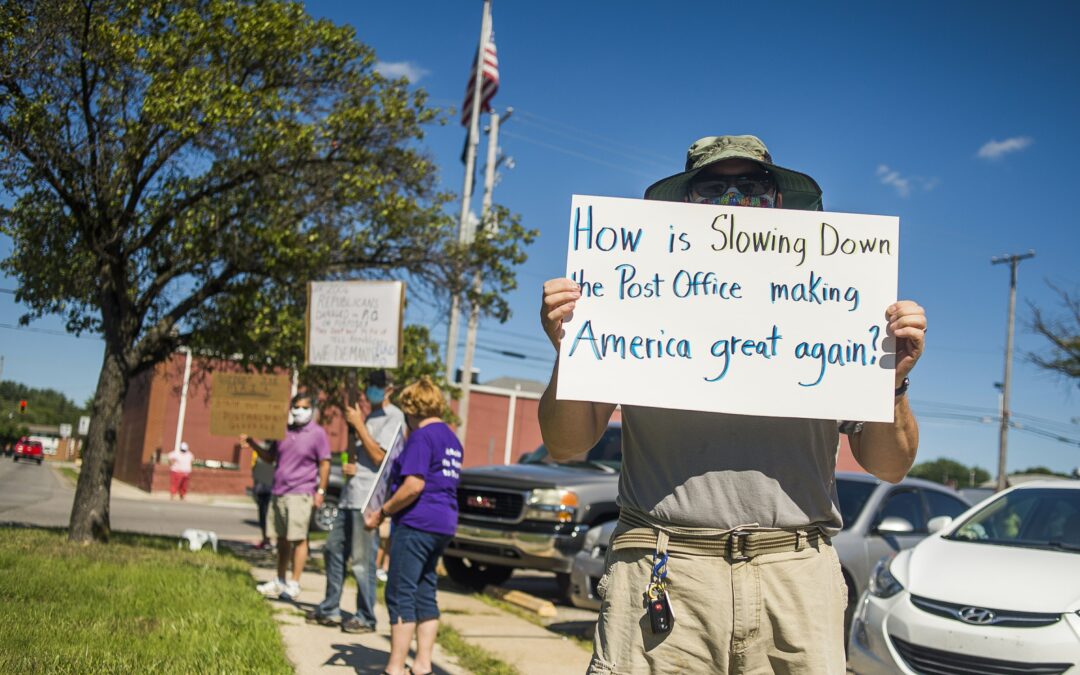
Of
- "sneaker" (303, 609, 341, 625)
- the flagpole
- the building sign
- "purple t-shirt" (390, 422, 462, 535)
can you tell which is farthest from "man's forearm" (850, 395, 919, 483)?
the flagpole

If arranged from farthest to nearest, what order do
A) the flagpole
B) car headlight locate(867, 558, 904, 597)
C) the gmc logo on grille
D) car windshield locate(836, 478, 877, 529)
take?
the flagpole < the gmc logo on grille < car windshield locate(836, 478, 877, 529) < car headlight locate(867, 558, 904, 597)

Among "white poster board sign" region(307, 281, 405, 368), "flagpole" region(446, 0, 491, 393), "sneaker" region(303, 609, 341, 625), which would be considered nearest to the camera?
"sneaker" region(303, 609, 341, 625)

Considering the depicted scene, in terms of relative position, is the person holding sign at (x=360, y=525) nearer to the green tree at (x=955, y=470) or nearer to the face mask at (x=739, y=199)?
the face mask at (x=739, y=199)

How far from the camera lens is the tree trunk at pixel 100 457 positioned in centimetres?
1070

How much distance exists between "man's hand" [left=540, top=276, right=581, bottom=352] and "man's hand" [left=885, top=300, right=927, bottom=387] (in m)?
0.86

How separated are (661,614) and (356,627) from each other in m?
5.03

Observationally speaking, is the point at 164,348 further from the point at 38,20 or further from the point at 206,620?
the point at 206,620

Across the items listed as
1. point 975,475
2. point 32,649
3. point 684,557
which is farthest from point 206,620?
point 975,475

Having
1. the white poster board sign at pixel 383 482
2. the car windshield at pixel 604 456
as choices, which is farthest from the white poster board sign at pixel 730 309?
the car windshield at pixel 604 456

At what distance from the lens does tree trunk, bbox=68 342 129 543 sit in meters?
10.7

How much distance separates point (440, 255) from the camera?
38.8 feet

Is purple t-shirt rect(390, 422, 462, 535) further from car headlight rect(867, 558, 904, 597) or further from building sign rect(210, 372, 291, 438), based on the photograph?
building sign rect(210, 372, 291, 438)

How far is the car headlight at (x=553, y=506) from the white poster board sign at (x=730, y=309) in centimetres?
660

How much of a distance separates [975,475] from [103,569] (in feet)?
266
